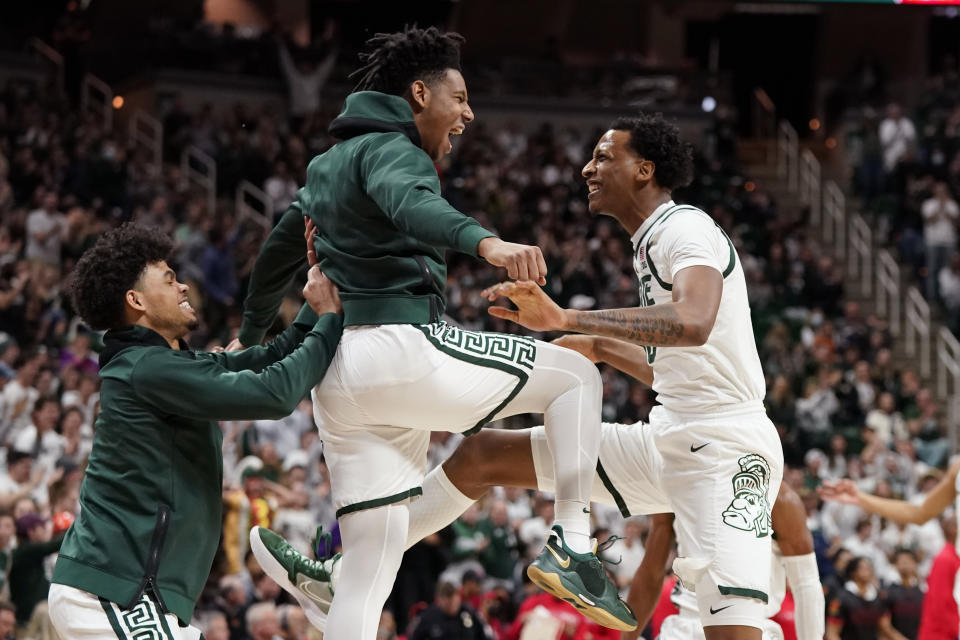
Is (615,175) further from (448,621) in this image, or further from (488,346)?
(448,621)

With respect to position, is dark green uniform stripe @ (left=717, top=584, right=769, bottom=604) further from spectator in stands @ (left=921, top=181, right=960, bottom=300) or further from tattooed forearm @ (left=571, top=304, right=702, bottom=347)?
spectator in stands @ (left=921, top=181, right=960, bottom=300)

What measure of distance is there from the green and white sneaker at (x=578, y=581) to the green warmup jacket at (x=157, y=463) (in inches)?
35.6

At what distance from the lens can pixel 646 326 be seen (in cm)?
423

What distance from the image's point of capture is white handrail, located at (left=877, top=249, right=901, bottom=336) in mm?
17906

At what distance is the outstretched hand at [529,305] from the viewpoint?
3.76 metres

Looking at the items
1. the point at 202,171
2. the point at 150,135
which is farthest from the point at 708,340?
the point at 150,135

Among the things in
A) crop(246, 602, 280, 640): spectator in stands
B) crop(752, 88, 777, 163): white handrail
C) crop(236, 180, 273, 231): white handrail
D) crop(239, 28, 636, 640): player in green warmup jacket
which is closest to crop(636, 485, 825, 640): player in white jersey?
crop(239, 28, 636, 640): player in green warmup jacket

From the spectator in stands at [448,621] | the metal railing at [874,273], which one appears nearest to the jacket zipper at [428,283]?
the spectator in stands at [448,621]

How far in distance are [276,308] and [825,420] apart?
413 inches

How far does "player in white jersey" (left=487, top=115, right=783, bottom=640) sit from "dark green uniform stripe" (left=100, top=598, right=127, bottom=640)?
1.92m

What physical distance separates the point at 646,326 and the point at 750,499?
2.88ft

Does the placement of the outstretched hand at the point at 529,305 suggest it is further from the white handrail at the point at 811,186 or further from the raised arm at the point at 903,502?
the white handrail at the point at 811,186

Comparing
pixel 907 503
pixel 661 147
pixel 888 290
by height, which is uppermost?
pixel 661 147

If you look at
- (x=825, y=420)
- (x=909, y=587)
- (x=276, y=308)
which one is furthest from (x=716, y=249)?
(x=825, y=420)
